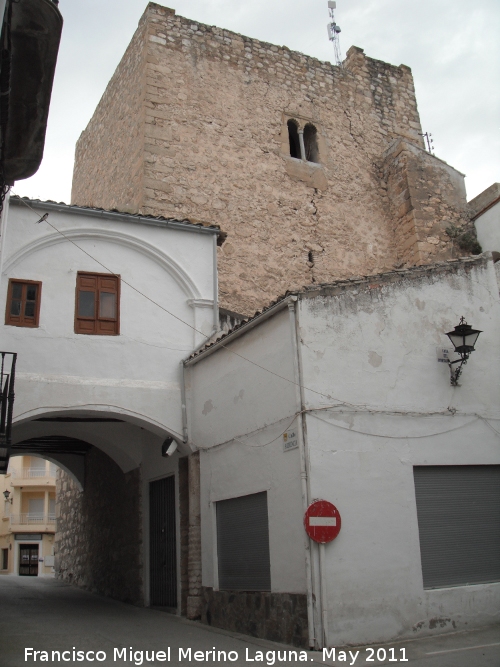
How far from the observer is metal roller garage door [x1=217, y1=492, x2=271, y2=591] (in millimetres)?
7957

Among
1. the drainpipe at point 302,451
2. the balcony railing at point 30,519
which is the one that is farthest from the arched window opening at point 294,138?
the balcony railing at point 30,519

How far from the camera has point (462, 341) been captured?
8.16 m

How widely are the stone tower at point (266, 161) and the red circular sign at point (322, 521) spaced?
7.45m

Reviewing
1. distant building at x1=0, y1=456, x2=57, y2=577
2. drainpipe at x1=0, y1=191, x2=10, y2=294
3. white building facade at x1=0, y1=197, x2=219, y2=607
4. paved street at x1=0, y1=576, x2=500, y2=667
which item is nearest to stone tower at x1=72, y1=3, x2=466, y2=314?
white building facade at x1=0, y1=197, x2=219, y2=607

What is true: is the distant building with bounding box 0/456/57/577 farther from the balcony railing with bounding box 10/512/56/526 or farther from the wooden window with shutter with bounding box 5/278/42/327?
the wooden window with shutter with bounding box 5/278/42/327

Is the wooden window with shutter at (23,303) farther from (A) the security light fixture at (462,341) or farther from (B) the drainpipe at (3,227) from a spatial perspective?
(A) the security light fixture at (462,341)

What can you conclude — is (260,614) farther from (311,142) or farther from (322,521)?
(311,142)

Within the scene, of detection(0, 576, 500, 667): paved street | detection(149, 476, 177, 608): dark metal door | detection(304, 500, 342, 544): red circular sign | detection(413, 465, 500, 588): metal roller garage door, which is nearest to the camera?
detection(0, 576, 500, 667): paved street

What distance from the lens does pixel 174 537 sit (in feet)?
34.4

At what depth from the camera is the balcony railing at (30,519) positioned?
32.9 m

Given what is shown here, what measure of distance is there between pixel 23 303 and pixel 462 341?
19.5ft

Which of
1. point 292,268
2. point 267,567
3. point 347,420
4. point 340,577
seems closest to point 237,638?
point 267,567

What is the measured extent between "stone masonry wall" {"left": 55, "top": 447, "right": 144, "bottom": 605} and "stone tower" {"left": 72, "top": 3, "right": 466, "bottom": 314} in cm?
446

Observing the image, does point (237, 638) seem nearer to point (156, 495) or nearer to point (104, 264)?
point (156, 495)
